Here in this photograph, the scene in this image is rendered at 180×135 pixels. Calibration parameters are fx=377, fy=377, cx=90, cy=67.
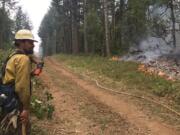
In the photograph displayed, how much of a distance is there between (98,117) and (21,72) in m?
5.34

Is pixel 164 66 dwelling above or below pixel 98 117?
above

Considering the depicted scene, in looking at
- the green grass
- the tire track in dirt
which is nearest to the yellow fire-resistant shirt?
the tire track in dirt

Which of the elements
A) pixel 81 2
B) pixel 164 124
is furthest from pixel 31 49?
pixel 81 2

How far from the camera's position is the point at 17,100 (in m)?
5.68

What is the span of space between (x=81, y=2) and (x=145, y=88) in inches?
1427

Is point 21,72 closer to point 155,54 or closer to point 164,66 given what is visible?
point 164,66

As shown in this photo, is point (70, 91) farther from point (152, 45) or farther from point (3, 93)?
point (152, 45)

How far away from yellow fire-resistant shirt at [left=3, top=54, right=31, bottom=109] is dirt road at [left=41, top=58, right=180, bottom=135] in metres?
3.57

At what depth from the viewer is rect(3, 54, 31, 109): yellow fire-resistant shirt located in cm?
546

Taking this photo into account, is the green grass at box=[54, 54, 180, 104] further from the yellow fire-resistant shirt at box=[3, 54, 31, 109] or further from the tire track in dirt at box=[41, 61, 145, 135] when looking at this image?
the yellow fire-resistant shirt at box=[3, 54, 31, 109]

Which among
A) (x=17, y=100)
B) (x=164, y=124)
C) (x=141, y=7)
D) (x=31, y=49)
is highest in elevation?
(x=141, y=7)

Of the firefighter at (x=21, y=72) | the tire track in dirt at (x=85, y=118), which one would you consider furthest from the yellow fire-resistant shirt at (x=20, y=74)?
the tire track in dirt at (x=85, y=118)

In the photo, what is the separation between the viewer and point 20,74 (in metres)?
5.45

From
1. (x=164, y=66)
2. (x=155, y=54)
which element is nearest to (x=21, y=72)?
(x=164, y=66)
